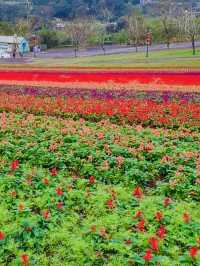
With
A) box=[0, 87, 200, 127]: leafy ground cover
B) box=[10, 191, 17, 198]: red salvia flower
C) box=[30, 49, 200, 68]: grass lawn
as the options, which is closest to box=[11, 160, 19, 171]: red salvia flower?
box=[10, 191, 17, 198]: red salvia flower

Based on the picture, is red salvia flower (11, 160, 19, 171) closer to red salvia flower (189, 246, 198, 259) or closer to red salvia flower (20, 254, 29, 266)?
red salvia flower (20, 254, 29, 266)

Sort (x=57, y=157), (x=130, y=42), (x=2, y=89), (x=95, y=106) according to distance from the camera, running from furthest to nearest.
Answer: (x=130, y=42) → (x=2, y=89) → (x=95, y=106) → (x=57, y=157)

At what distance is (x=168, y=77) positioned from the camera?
24.2 metres

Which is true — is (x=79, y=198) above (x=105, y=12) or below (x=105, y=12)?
below

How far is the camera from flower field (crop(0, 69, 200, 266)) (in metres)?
6.77

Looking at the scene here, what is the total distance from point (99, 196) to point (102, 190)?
0.32 meters

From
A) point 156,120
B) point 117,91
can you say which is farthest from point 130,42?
point 156,120

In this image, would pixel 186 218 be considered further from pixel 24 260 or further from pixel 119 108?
pixel 119 108

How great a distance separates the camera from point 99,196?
845 cm

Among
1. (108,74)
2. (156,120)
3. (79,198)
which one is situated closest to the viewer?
(79,198)

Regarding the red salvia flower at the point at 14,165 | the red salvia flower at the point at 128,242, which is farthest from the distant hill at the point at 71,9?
the red salvia flower at the point at 128,242

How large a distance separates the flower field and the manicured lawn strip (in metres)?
0.02

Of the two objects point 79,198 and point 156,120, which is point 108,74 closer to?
point 156,120

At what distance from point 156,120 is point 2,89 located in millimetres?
11016
